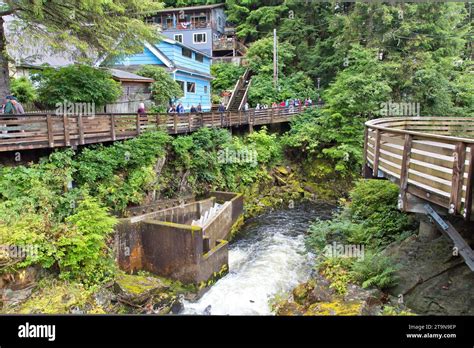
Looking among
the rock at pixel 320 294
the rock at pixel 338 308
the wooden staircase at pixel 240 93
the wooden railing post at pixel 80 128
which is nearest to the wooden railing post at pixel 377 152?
the rock at pixel 320 294

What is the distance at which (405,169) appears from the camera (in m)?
5.08

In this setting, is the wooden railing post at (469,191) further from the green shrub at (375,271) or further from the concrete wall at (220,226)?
the concrete wall at (220,226)

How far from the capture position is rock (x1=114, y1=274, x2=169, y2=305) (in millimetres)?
6967

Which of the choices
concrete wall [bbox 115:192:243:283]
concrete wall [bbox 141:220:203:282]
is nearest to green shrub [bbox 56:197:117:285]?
concrete wall [bbox 115:192:243:283]

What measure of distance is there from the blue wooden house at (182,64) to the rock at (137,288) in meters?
12.6

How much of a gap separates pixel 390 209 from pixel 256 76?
21.1m

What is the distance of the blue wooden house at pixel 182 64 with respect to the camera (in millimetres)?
19344

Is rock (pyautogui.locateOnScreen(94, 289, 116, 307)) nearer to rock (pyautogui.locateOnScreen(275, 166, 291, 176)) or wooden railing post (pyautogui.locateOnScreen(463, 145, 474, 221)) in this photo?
wooden railing post (pyautogui.locateOnScreen(463, 145, 474, 221))

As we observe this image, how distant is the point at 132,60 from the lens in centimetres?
1994

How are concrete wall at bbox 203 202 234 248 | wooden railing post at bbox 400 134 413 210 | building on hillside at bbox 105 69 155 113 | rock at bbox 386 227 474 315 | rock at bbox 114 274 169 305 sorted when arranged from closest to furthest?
1. rock at bbox 386 227 474 315
2. wooden railing post at bbox 400 134 413 210
3. rock at bbox 114 274 169 305
4. concrete wall at bbox 203 202 234 248
5. building on hillside at bbox 105 69 155 113

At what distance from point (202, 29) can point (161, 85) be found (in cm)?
1513

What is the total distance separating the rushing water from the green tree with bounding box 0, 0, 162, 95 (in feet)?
26.7

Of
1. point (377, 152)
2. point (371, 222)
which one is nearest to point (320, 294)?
point (371, 222)
